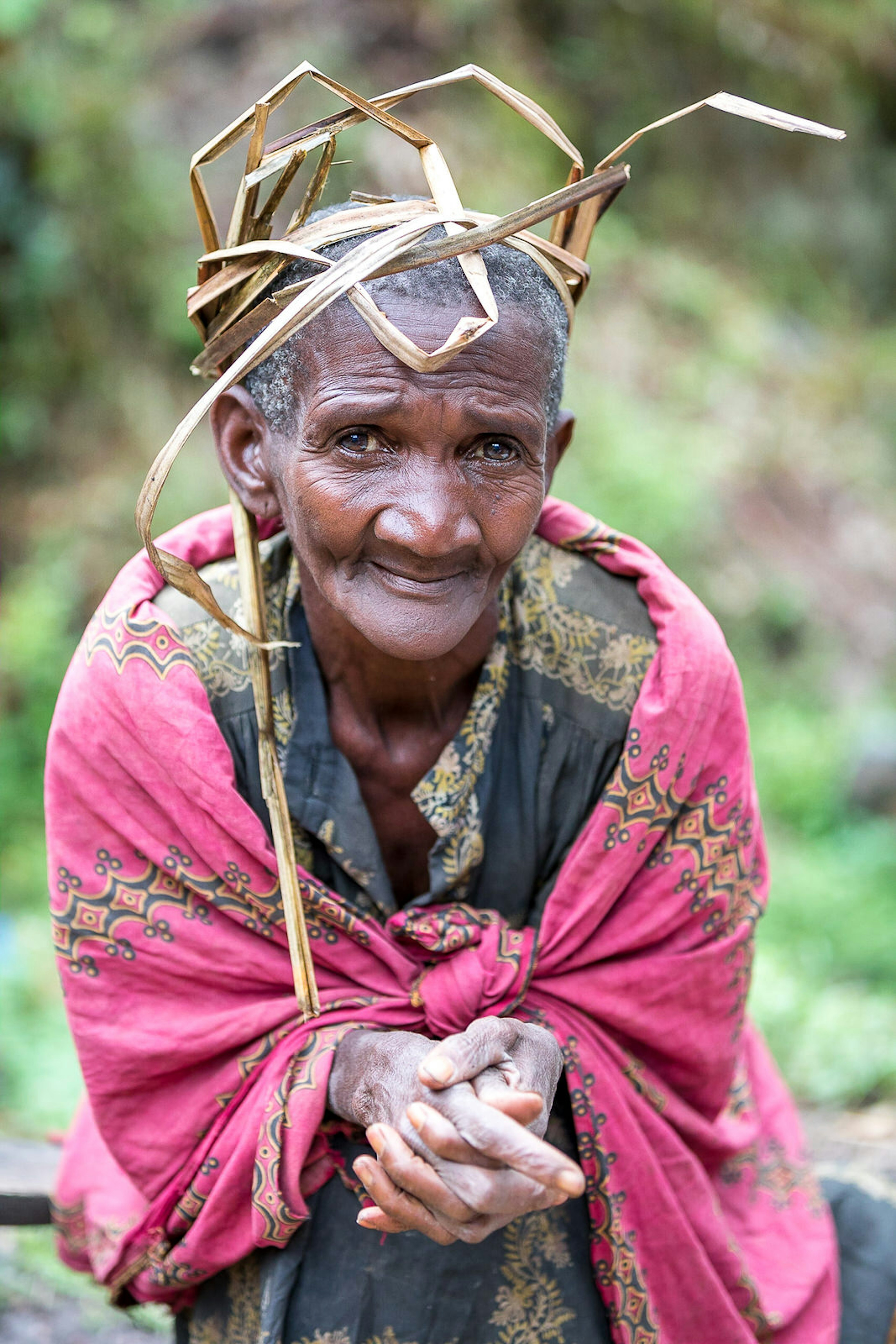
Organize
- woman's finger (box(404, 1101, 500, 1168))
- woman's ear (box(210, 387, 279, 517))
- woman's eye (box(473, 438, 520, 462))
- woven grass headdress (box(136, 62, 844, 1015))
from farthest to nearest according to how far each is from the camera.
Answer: woman's ear (box(210, 387, 279, 517)), woman's eye (box(473, 438, 520, 462)), woven grass headdress (box(136, 62, 844, 1015)), woman's finger (box(404, 1101, 500, 1168))

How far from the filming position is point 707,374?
6406 mm

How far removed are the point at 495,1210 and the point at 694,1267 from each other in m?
0.60

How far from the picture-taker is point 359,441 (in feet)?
5.17

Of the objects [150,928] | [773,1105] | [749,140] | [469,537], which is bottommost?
[773,1105]

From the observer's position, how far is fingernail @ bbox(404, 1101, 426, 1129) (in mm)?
1384

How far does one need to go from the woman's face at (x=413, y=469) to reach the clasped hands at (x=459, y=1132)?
50 centimetres

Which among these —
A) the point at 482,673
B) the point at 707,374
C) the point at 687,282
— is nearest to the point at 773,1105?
the point at 482,673

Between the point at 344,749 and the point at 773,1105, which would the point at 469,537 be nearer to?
the point at 344,749

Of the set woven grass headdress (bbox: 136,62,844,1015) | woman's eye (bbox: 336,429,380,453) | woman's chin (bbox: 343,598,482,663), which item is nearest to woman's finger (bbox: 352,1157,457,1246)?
woven grass headdress (bbox: 136,62,844,1015)

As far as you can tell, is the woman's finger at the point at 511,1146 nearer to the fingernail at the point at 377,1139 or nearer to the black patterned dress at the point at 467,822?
the fingernail at the point at 377,1139

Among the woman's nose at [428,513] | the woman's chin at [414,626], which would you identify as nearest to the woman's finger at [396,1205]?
the woman's chin at [414,626]

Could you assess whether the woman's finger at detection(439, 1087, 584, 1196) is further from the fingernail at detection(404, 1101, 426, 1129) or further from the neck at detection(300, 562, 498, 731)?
the neck at detection(300, 562, 498, 731)

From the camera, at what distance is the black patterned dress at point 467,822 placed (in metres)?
1.78

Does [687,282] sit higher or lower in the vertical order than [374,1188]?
higher
